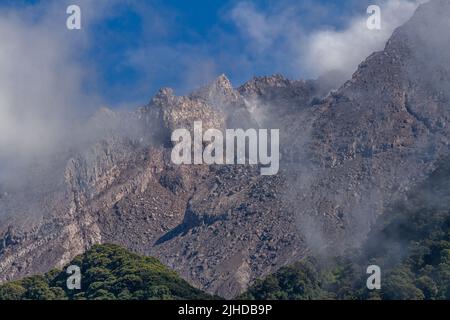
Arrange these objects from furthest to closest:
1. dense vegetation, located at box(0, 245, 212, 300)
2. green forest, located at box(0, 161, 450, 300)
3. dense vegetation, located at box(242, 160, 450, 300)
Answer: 1. dense vegetation, located at box(0, 245, 212, 300)
2. green forest, located at box(0, 161, 450, 300)
3. dense vegetation, located at box(242, 160, 450, 300)

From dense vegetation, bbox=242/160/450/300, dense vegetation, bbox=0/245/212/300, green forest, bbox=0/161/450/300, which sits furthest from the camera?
dense vegetation, bbox=0/245/212/300

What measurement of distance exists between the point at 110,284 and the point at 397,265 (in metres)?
27.7

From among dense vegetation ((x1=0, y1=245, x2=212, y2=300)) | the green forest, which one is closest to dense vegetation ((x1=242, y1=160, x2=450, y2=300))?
the green forest

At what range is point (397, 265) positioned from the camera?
472 ft

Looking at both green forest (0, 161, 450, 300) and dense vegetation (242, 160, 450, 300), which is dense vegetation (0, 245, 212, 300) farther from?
dense vegetation (242, 160, 450, 300)

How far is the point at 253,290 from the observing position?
147m

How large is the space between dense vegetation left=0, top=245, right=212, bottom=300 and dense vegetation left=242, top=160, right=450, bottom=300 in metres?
7.86

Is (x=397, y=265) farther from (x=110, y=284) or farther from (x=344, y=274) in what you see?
(x=110, y=284)

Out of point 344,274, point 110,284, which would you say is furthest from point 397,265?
point 110,284

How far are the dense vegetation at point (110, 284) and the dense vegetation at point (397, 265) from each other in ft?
25.8

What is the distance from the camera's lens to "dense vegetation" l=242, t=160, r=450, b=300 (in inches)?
5423

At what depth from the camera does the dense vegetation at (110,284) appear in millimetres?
144375
